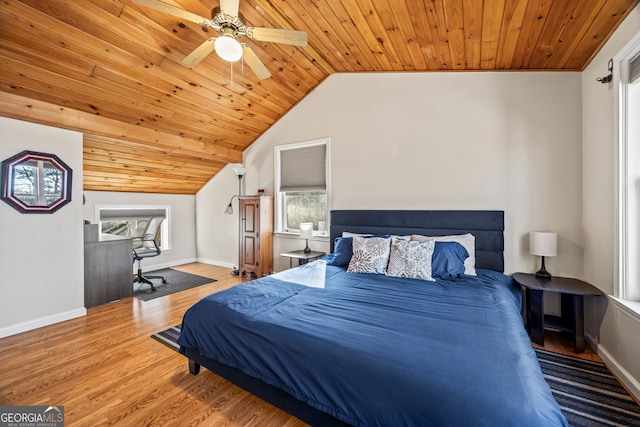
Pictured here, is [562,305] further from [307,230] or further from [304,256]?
[307,230]

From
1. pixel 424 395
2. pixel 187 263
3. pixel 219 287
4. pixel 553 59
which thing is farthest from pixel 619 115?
pixel 187 263

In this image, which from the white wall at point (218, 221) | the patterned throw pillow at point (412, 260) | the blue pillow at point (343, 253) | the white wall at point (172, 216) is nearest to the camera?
the patterned throw pillow at point (412, 260)

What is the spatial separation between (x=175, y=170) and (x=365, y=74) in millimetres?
3692

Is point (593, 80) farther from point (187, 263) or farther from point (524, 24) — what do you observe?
point (187, 263)

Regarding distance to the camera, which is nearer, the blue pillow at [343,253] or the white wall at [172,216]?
the blue pillow at [343,253]

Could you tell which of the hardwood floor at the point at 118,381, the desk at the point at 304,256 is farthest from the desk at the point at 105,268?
the desk at the point at 304,256

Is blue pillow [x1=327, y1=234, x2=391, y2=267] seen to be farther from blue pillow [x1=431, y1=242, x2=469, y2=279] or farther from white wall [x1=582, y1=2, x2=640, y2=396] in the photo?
white wall [x1=582, y1=2, x2=640, y2=396]

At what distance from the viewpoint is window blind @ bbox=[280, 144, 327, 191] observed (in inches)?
168

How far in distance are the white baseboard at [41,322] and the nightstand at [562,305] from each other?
4797 millimetres

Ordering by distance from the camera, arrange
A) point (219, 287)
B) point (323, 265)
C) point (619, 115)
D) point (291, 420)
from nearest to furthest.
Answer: point (291, 420) < point (619, 115) < point (323, 265) < point (219, 287)

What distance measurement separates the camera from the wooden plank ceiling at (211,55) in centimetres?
221

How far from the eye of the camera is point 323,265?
3217 millimetres

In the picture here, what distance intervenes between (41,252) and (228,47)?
3026 millimetres

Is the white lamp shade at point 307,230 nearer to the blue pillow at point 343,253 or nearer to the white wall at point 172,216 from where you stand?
the blue pillow at point 343,253
